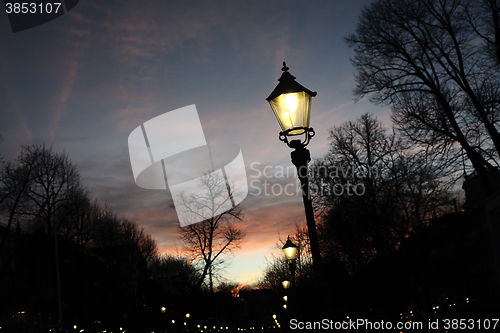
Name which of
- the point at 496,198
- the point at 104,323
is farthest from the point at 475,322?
the point at 104,323

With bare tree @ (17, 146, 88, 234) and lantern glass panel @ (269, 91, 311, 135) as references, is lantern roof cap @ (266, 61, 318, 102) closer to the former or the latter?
lantern glass panel @ (269, 91, 311, 135)

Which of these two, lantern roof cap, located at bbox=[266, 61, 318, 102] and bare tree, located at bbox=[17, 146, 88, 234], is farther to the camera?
bare tree, located at bbox=[17, 146, 88, 234]

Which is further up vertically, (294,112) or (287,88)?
(287,88)

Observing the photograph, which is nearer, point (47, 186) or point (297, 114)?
point (297, 114)

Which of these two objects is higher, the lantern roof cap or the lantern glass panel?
the lantern roof cap

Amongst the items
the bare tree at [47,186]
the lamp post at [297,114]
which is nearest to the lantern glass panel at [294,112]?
the lamp post at [297,114]

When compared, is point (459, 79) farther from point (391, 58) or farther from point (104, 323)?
point (104, 323)

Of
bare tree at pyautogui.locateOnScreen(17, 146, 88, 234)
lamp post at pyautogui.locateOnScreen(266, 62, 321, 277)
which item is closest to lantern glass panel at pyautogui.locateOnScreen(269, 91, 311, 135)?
lamp post at pyautogui.locateOnScreen(266, 62, 321, 277)

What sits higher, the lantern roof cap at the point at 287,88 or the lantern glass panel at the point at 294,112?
the lantern roof cap at the point at 287,88

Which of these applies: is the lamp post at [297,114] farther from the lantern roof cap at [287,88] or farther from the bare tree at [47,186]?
the bare tree at [47,186]

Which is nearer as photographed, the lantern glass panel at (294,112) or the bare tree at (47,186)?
the lantern glass panel at (294,112)

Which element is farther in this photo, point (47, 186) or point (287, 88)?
point (47, 186)

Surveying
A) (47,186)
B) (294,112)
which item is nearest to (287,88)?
(294,112)

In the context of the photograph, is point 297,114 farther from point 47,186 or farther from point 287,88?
point 47,186
